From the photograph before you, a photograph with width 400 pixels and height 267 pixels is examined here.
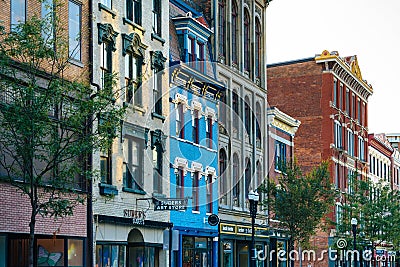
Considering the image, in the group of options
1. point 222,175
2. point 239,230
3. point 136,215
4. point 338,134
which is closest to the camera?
point 136,215

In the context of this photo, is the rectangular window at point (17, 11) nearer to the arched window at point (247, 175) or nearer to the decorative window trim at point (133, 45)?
the decorative window trim at point (133, 45)

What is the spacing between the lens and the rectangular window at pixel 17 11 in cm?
2680

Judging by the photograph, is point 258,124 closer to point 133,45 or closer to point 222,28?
point 222,28

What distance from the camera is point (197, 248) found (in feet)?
140

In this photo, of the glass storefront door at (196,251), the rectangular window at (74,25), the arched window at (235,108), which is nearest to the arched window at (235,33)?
the arched window at (235,108)

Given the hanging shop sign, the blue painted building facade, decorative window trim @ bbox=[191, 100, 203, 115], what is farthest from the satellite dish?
the hanging shop sign

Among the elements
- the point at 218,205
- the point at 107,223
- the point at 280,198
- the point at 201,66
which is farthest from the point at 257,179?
the point at 107,223

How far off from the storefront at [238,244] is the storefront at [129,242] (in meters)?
8.71

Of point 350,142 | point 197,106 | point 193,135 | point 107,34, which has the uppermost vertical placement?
point 107,34

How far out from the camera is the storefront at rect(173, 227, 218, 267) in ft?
132

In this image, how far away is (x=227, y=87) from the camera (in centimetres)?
4816

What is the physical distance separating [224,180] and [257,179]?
5009 mm

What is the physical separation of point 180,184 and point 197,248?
3982 millimetres

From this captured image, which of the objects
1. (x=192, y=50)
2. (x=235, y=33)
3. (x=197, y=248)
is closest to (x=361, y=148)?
(x=235, y=33)
